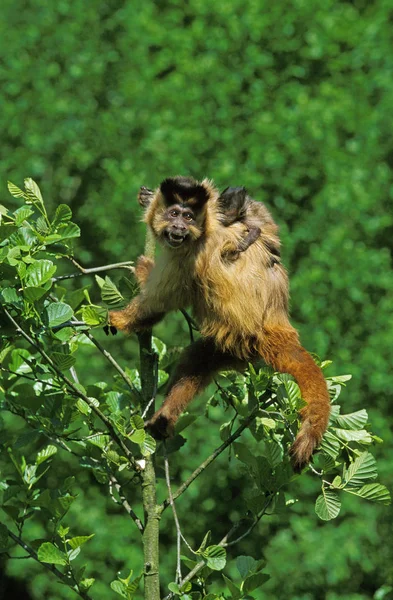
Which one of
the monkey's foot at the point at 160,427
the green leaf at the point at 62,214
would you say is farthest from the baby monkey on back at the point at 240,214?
the green leaf at the point at 62,214

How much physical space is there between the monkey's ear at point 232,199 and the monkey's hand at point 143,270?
0.41 m

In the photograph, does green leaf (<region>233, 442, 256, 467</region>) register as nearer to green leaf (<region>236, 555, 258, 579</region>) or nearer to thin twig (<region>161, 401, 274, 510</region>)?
thin twig (<region>161, 401, 274, 510</region>)

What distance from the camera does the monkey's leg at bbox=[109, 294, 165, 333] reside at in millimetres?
3498

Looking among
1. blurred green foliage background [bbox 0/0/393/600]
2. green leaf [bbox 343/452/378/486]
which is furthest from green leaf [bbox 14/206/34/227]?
blurred green foliage background [bbox 0/0/393/600]

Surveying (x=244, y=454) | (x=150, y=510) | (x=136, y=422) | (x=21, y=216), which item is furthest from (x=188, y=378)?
(x=21, y=216)

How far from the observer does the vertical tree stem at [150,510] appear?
2730mm

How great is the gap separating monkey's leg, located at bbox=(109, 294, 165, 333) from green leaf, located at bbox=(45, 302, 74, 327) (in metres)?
0.89

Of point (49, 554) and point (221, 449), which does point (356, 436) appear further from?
point (49, 554)

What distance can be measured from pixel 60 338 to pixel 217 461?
3.66 meters

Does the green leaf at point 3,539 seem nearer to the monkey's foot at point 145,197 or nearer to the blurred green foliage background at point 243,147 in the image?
the monkey's foot at point 145,197

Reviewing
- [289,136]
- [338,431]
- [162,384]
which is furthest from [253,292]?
[289,136]

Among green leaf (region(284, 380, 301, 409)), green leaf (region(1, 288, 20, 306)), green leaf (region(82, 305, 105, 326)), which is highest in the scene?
green leaf (region(1, 288, 20, 306))

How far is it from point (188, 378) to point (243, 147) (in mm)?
3512

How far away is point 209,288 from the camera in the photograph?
3.65 m
